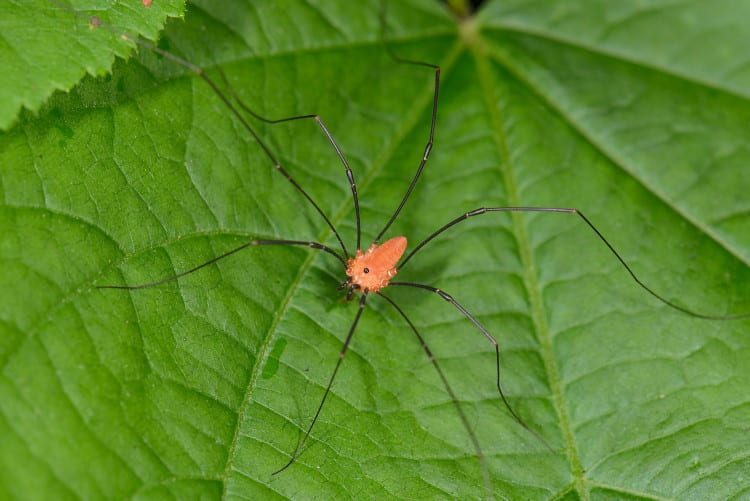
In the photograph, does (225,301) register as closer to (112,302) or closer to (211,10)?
(112,302)

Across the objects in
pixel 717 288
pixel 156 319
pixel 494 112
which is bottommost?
pixel 156 319

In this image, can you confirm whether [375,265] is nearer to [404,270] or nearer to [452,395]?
[404,270]

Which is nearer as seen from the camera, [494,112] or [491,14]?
[494,112]

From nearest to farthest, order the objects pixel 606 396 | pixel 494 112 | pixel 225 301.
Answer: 1. pixel 225 301
2. pixel 606 396
3. pixel 494 112

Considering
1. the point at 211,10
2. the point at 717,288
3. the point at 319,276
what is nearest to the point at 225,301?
the point at 319,276

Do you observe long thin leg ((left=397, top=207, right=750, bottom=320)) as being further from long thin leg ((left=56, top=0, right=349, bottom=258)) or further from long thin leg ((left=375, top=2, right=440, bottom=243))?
long thin leg ((left=56, top=0, right=349, bottom=258))

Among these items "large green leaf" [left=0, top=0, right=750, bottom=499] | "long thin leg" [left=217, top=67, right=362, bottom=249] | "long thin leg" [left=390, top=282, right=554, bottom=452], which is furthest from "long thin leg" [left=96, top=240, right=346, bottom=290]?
"long thin leg" [left=390, top=282, right=554, bottom=452]

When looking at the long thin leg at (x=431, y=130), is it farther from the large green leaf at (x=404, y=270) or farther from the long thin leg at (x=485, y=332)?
the long thin leg at (x=485, y=332)
